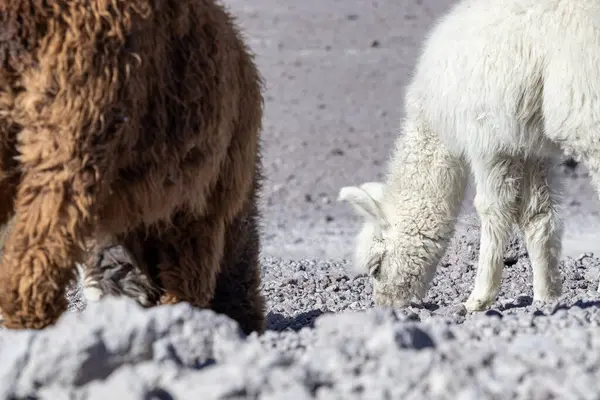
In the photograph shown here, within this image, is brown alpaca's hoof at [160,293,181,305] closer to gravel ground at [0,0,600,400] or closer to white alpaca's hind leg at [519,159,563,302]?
gravel ground at [0,0,600,400]

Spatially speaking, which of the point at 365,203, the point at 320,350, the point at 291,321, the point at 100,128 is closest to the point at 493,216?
the point at 365,203

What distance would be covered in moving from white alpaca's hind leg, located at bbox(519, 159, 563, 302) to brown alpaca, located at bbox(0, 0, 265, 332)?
13.2ft

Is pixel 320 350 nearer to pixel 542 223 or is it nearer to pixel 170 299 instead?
pixel 170 299

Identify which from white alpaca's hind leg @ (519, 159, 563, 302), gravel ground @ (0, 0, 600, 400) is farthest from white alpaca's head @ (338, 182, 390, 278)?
white alpaca's hind leg @ (519, 159, 563, 302)

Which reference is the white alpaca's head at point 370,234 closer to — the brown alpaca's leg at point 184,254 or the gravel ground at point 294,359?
the brown alpaca's leg at point 184,254

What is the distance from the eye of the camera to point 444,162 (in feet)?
27.7

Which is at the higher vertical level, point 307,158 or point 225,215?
point 225,215

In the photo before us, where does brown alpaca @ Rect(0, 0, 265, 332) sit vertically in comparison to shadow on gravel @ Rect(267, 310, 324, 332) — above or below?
above

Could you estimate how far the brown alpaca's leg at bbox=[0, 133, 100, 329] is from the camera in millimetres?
3840

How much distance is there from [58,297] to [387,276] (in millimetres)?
4766

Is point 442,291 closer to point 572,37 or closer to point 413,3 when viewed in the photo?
point 572,37

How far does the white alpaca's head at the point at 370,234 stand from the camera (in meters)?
8.69

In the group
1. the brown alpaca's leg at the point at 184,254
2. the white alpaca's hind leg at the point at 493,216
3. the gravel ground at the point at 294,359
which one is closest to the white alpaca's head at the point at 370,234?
the white alpaca's hind leg at the point at 493,216

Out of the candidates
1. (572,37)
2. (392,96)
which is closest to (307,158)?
(392,96)
